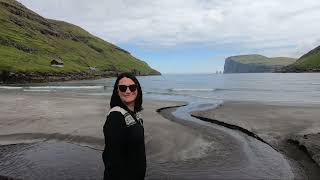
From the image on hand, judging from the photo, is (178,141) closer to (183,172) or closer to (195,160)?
(195,160)

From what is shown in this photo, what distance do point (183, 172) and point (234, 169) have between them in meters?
2.65

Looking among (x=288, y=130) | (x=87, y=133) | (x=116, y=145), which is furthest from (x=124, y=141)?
(x=288, y=130)

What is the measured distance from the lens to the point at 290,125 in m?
31.3

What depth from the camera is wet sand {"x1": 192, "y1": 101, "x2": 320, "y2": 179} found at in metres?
20.5

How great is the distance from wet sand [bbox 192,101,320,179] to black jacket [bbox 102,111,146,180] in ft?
44.4

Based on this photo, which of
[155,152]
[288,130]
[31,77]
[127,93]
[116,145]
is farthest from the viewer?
[31,77]

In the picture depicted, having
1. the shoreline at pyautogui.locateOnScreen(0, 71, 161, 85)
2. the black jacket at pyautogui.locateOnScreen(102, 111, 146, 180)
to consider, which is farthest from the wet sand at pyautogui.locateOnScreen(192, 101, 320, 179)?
the shoreline at pyautogui.locateOnScreen(0, 71, 161, 85)

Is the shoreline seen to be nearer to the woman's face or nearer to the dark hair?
the dark hair

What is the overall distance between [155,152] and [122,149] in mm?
15282

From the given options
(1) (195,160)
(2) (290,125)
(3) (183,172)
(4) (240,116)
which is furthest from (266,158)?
(4) (240,116)

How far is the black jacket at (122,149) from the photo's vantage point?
6.55m

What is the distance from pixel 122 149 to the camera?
21.9 feet

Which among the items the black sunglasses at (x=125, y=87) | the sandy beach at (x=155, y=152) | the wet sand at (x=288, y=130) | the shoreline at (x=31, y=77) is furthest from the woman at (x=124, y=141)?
the shoreline at (x=31, y=77)

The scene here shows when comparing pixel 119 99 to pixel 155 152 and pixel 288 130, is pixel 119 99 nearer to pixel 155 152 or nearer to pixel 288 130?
pixel 155 152
